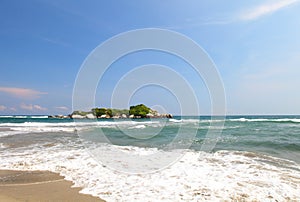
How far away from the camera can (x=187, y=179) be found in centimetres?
542

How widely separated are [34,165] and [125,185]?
11.9ft

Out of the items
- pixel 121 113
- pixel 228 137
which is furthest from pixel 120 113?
pixel 228 137

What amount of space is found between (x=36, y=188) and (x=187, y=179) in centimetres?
362

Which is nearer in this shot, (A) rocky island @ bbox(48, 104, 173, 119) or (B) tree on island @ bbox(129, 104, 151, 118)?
(A) rocky island @ bbox(48, 104, 173, 119)

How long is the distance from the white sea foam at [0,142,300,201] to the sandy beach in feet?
0.93

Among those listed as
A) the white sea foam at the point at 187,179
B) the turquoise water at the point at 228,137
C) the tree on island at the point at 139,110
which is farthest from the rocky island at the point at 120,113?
the white sea foam at the point at 187,179

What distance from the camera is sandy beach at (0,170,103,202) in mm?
4121

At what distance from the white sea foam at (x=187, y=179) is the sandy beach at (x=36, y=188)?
11.1 inches

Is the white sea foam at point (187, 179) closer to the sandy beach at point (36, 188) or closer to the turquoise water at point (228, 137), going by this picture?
the sandy beach at point (36, 188)

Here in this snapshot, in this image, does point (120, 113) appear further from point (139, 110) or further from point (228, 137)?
point (228, 137)

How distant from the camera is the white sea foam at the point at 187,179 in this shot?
4.34 meters

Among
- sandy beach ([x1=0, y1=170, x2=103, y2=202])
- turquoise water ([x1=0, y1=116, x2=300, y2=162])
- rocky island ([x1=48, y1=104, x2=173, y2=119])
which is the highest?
rocky island ([x1=48, y1=104, x2=173, y2=119])

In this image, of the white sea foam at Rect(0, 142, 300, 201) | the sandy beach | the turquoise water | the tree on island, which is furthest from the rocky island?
the sandy beach

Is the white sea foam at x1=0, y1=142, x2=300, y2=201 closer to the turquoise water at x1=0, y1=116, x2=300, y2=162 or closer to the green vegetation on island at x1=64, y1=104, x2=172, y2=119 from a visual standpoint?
the turquoise water at x1=0, y1=116, x2=300, y2=162
